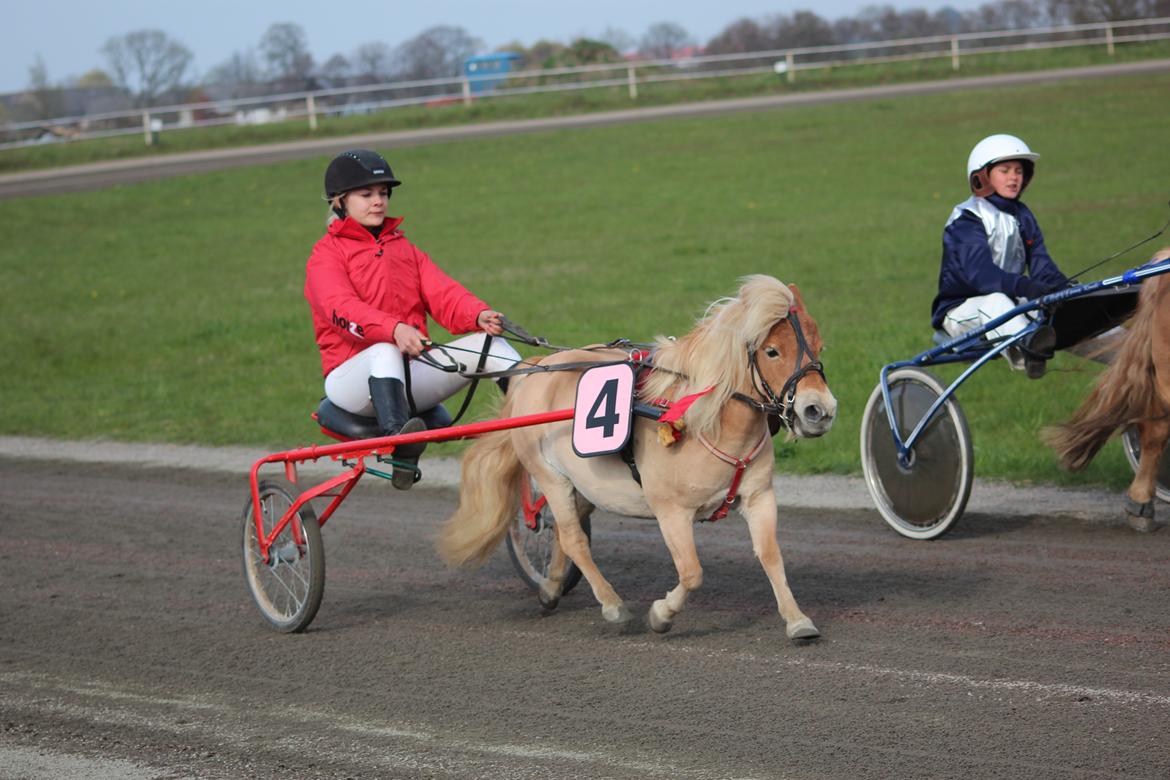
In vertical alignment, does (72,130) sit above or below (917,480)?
above

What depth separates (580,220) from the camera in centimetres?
2102


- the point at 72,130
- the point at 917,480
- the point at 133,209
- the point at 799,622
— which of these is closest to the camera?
the point at 799,622

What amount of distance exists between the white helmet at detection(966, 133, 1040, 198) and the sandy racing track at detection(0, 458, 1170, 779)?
1.75 m

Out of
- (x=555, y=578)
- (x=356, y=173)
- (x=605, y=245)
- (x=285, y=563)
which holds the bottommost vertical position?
(x=555, y=578)

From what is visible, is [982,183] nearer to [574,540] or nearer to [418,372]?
[574,540]

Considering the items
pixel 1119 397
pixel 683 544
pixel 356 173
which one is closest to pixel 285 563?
pixel 356 173

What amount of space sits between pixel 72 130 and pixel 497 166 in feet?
60.8

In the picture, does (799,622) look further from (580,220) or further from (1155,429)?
(580,220)

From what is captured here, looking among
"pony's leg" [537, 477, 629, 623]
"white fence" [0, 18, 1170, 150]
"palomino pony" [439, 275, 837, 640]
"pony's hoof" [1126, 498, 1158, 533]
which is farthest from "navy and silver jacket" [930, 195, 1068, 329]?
"white fence" [0, 18, 1170, 150]

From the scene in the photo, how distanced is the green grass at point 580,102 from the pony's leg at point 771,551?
29.0 m

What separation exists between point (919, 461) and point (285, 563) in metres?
3.12

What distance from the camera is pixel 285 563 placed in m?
6.08

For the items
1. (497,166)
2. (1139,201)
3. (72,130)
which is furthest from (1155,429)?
(72,130)

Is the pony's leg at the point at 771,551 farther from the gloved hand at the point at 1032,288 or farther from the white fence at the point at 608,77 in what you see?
the white fence at the point at 608,77
